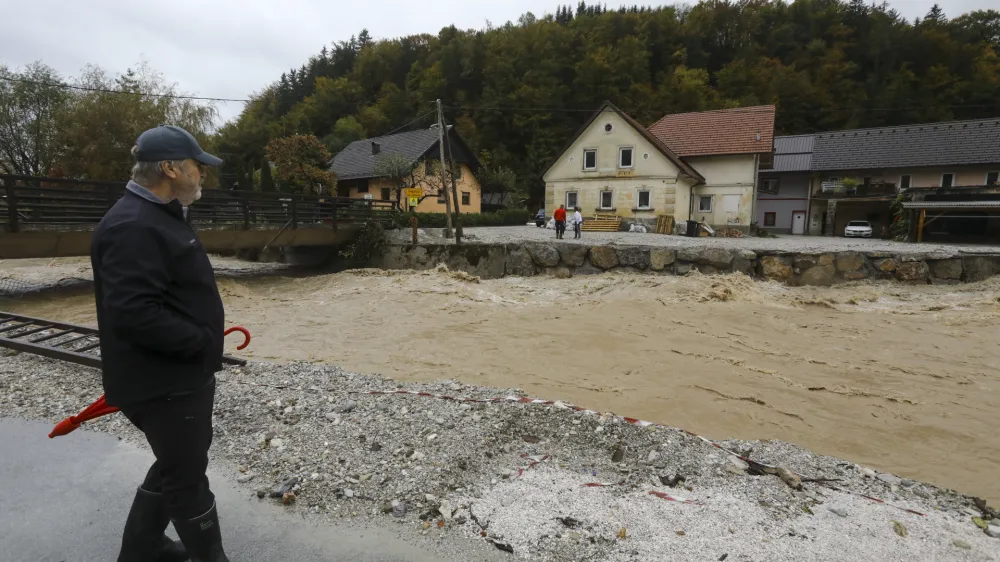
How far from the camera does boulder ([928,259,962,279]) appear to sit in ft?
45.7

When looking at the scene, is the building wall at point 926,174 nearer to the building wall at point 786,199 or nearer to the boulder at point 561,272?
the building wall at point 786,199

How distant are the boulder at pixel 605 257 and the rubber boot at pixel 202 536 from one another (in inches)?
594

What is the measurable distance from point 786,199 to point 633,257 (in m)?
25.0

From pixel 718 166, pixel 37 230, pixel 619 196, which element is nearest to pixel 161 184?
pixel 37 230

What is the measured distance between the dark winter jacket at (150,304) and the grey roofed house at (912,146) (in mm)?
38474

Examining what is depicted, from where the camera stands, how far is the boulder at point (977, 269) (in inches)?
541

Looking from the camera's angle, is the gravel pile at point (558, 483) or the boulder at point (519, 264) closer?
the gravel pile at point (558, 483)

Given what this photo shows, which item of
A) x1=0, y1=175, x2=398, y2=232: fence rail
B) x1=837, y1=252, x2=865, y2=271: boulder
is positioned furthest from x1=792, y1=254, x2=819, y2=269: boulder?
x1=0, y1=175, x2=398, y2=232: fence rail

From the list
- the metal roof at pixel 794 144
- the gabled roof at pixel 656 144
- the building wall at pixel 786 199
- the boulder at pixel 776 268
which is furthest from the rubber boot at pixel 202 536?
the metal roof at pixel 794 144

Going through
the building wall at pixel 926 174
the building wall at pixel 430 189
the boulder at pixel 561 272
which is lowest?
the boulder at pixel 561 272

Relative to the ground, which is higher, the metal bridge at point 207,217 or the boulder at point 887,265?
the metal bridge at point 207,217

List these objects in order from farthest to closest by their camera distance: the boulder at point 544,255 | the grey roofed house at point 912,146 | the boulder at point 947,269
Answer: the grey roofed house at point 912,146, the boulder at point 544,255, the boulder at point 947,269

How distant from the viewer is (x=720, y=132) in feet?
92.6

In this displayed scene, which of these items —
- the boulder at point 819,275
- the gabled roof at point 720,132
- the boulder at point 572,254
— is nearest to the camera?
the boulder at point 819,275
